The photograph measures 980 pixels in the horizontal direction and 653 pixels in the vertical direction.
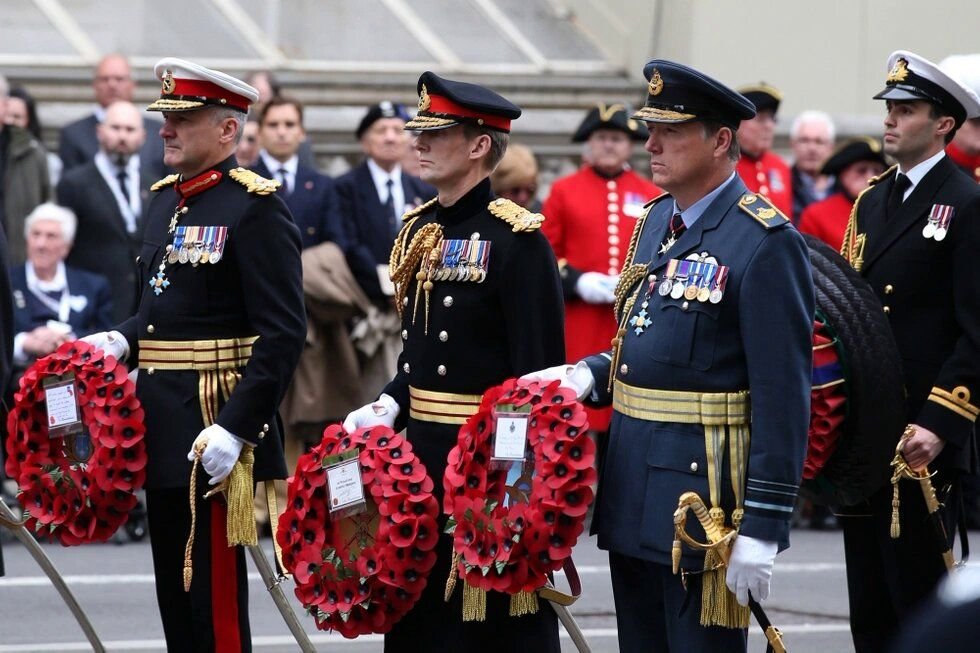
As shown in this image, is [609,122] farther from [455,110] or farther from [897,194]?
[455,110]

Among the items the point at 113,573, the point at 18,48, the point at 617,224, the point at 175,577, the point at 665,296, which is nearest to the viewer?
the point at 665,296

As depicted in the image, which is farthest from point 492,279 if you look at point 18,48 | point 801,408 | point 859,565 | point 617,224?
point 18,48

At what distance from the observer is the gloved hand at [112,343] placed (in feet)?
20.0

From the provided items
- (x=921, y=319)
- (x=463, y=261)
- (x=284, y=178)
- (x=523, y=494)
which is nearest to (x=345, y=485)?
(x=523, y=494)

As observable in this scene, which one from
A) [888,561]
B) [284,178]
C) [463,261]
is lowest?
[888,561]

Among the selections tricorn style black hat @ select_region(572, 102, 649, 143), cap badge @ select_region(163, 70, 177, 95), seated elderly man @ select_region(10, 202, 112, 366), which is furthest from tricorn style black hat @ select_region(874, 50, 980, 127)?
seated elderly man @ select_region(10, 202, 112, 366)

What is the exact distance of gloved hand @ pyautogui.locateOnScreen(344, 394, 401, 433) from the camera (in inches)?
223

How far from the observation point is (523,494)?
5.08 metres

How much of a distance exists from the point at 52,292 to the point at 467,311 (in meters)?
5.18

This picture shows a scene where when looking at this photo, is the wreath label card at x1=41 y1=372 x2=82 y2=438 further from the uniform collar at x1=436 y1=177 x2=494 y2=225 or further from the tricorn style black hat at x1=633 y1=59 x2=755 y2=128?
the tricorn style black hat at x1=633 y1=59 x2=755 y2=128

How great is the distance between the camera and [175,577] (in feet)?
19.4

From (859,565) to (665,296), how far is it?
1.69 m

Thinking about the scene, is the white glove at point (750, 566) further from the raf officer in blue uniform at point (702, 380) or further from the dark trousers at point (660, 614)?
the dark trousers at point (660, 614)

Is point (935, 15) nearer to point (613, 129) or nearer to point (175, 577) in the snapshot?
point (613, 129)
